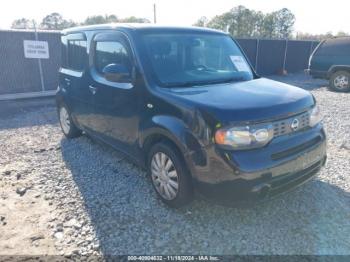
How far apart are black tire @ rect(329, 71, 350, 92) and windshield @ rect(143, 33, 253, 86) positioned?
8461 millimetres

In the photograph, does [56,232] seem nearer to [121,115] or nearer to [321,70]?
[121,115]

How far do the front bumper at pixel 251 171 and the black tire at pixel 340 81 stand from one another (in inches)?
371

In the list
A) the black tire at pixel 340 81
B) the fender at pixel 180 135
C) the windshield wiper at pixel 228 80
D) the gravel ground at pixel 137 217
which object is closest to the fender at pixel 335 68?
the black tire at pixel 340 81

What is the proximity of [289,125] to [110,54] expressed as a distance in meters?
2.35

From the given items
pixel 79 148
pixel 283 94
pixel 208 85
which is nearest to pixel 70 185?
pixel 79 148

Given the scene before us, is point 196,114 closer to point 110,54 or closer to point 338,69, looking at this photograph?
point 110,54

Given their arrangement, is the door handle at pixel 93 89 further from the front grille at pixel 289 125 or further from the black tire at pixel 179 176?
the front grille at pixel 289 125

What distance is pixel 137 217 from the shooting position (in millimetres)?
3119

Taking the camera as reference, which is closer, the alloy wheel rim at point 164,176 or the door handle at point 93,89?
the alloy wheel rim at point 164,176

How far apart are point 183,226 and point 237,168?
0.89 meters

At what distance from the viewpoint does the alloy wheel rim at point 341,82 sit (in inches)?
422

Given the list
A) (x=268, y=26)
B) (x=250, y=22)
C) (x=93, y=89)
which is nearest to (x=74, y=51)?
(x=93, y=89)

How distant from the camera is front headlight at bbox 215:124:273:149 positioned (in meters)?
2.54

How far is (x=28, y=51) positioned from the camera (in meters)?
9.41
